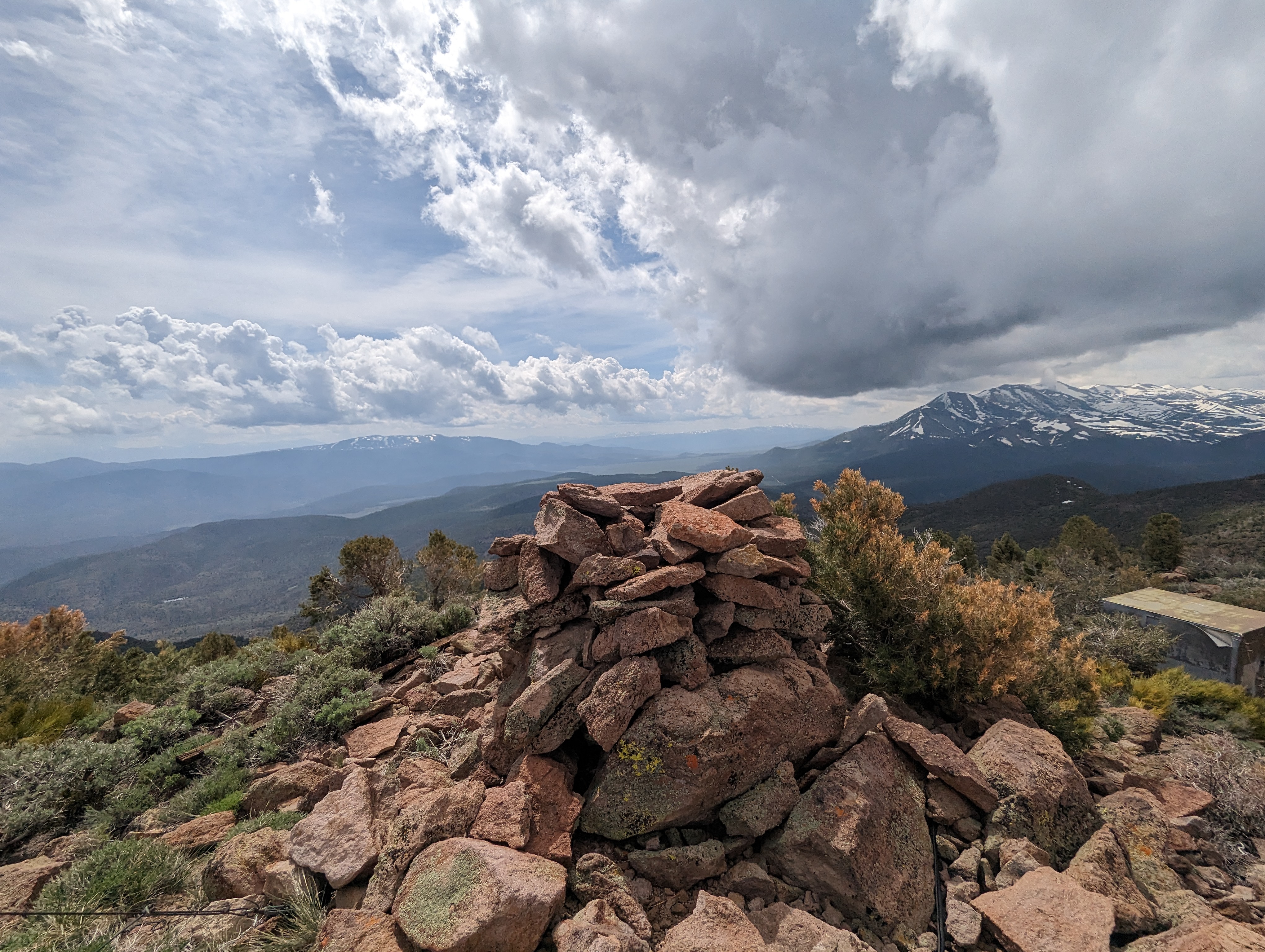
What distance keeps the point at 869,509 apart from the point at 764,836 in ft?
21.7

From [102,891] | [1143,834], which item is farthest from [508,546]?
[1143,834]

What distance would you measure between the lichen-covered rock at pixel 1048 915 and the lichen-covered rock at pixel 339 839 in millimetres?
6457

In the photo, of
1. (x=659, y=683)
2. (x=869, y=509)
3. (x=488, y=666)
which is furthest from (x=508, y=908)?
(x=869, y=509)

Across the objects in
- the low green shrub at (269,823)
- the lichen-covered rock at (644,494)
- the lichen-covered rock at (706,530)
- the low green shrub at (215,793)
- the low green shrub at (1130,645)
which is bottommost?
the low green shrub at (1130,645)

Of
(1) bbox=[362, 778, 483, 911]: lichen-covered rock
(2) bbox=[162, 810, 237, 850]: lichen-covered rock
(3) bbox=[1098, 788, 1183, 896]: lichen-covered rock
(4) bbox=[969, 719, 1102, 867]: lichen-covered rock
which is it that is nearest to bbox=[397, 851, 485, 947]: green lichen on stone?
(1) bbox=[362, 778, 483, 911]: lichen-covered rock

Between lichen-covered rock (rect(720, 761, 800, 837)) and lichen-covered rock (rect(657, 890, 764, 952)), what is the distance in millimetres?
935

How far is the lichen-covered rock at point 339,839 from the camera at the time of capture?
210 inches

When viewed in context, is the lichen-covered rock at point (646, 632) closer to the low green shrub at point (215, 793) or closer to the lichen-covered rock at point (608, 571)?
the lichen-covered rock at point (608, 571)

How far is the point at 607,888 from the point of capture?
525cm

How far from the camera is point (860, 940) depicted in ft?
15.7

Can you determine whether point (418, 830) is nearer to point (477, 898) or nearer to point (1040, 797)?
point (477, 898)

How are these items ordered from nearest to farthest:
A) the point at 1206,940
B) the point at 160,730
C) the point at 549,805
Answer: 1. the point at 1206,940
2. the point at 549,805
3. the point at 160,730

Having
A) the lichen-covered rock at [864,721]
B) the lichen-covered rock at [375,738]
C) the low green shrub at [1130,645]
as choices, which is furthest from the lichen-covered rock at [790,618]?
the low green shrub at [1130,645]

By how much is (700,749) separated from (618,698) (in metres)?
1.14
